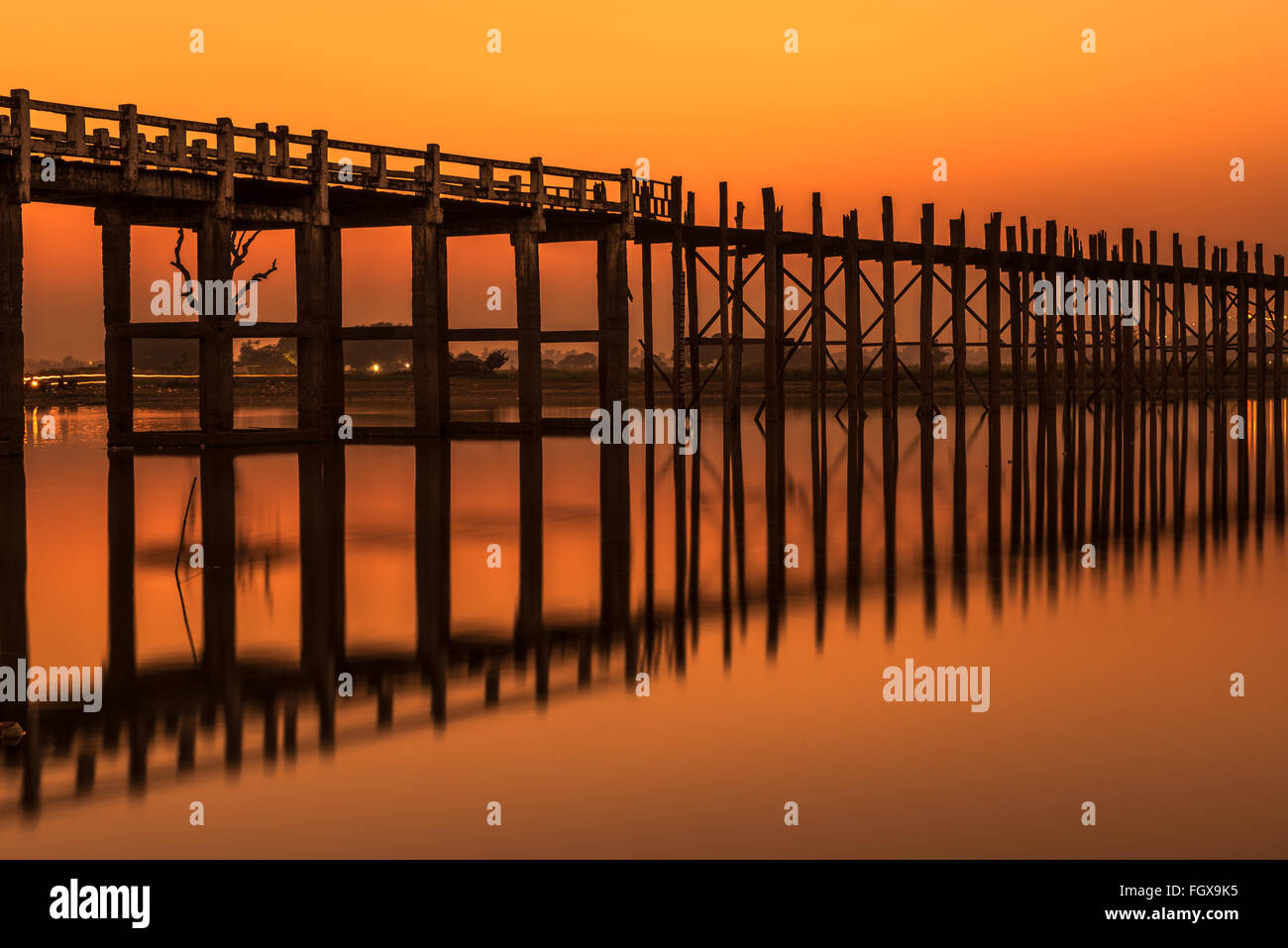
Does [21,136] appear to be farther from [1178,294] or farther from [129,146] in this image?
[1178,294]

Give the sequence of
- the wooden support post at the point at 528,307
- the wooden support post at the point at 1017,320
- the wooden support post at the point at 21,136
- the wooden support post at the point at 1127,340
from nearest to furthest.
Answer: the wooden support post at the point at 21,136 → the wooden support post at the point at 528,307 → the wooden support post at the point at 1017,320 → the wooden support post at the point at 1127,340

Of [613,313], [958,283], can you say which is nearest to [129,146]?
[613,313]

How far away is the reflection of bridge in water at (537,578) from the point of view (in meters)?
8.38

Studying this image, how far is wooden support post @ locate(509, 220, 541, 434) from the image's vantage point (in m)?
35.5

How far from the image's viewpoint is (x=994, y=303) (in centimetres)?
5084

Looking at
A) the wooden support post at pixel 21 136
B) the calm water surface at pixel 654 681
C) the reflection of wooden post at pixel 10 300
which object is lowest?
the calm water surface at pixel 654 681

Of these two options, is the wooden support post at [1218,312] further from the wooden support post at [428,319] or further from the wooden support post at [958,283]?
the wooden support post at [428,319]

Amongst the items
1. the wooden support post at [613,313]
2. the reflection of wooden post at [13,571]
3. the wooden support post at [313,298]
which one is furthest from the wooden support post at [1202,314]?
the reflection of wooden post at [13,571]

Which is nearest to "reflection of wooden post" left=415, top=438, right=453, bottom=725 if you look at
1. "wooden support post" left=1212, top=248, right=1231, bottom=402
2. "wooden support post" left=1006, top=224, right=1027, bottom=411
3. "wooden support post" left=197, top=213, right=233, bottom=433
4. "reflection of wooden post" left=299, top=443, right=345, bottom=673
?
"reflection of wooden post" left=299, top=443, right=345, bottom=673

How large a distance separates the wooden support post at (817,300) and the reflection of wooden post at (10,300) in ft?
72.5

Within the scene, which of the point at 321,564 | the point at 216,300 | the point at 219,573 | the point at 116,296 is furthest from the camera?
the point at 116,296

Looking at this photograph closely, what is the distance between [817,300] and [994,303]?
9569 mm

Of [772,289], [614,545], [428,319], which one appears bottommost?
[614,545]
